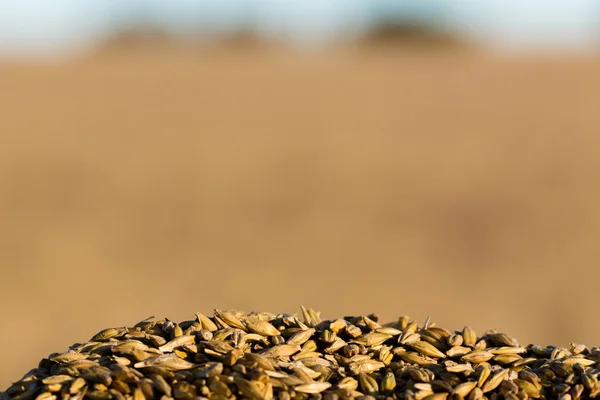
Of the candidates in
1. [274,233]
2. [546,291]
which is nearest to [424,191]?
[274,233]

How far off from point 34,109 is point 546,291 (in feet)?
38.0

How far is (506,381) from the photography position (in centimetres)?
247

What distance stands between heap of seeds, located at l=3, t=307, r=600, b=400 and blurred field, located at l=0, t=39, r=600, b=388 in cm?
601

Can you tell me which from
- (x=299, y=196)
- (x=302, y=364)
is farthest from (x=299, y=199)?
(x=302, y=364)

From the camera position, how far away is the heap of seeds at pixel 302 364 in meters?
2.34

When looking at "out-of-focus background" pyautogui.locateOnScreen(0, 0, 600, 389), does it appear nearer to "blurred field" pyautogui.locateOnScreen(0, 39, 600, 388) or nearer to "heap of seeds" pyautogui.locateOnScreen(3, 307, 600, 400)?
"blurred field" pyautogui.locateOnScreen(0, 39, 600, 388)

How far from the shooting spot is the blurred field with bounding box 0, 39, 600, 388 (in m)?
10.6

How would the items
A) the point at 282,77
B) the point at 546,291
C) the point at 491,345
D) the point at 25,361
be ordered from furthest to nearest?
1. the point at 282,77
2. the point at 546,291
3. the point at 25,361
4. the point at 491,345

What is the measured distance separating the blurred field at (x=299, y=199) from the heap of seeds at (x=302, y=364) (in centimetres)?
601

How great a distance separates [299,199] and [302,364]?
38.4 feet

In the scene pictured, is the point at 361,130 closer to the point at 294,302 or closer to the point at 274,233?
the point at 274,233

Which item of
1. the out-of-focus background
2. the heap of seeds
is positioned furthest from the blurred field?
the heap of seeds

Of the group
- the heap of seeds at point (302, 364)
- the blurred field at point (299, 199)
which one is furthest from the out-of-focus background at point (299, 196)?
the heap of seeds at point (302, 364)

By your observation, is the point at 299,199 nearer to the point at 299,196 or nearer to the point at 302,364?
the point at 299,196
